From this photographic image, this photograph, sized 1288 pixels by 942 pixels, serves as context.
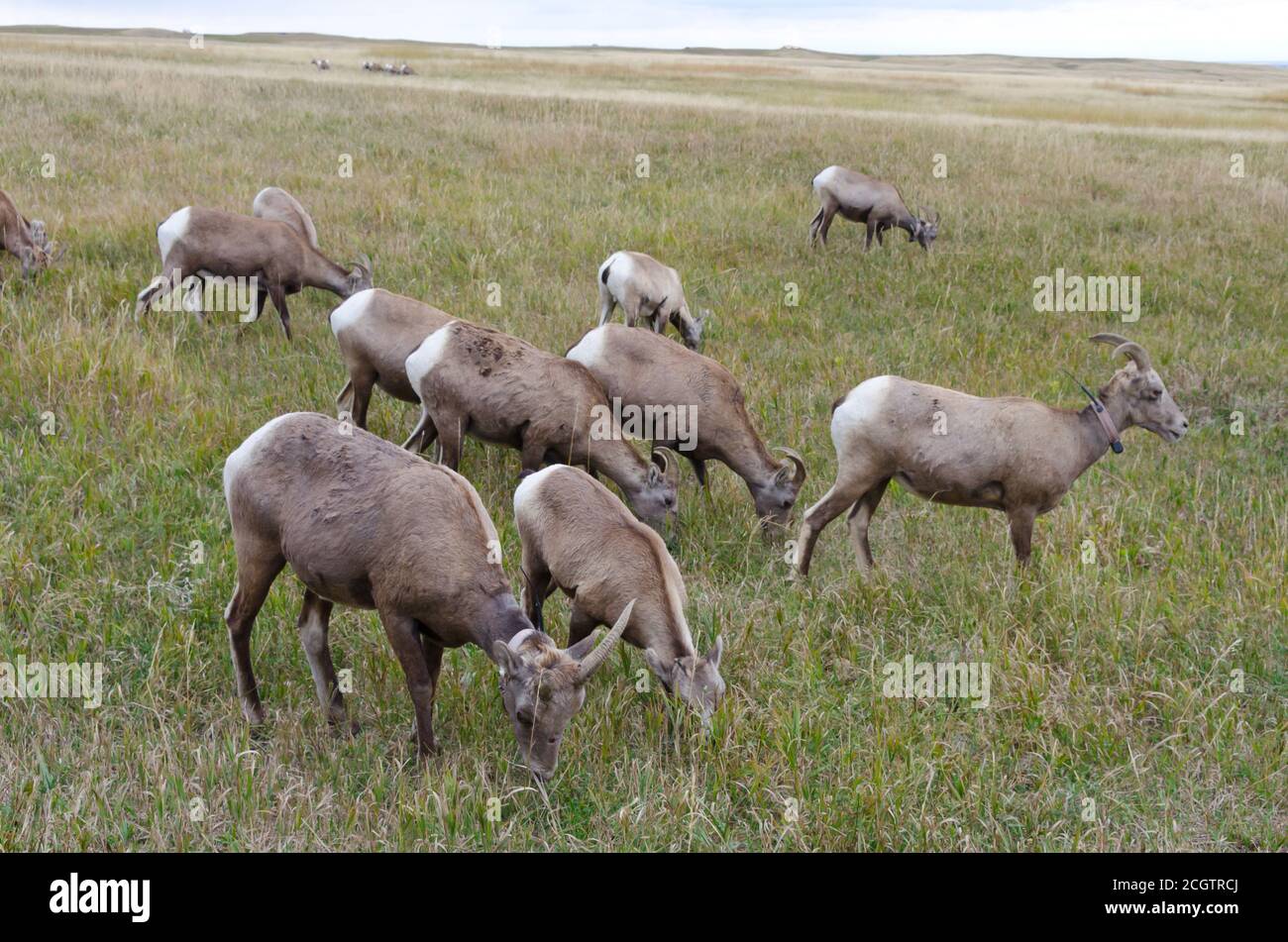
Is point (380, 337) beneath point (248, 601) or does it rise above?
above

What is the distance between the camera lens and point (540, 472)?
6137 millimetres

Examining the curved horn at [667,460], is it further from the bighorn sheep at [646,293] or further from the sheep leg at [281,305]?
the sheep leg at [281,305]

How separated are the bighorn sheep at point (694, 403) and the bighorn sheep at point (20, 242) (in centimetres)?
674

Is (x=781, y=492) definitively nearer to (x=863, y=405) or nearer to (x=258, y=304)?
(x=863, y=405)

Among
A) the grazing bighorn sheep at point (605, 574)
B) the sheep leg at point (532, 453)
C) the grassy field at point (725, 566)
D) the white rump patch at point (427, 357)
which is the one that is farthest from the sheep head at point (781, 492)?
the white rump patch at point (427, 357)

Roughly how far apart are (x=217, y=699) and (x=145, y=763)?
Answer: 66 cm

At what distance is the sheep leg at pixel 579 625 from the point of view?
5.62m

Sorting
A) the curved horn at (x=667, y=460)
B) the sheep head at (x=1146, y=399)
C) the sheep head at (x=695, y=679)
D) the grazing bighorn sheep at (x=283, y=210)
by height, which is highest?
the grazing bighorn sheep at (x=283, y=210)

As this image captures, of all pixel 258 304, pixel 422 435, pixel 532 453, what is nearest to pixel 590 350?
pixel 532 453

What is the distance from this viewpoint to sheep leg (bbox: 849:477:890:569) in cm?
716

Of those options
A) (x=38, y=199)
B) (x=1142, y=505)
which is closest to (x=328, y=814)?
(x=1142, y=505)

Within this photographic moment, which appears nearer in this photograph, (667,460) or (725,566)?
(725,566)

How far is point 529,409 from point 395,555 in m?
2.83
